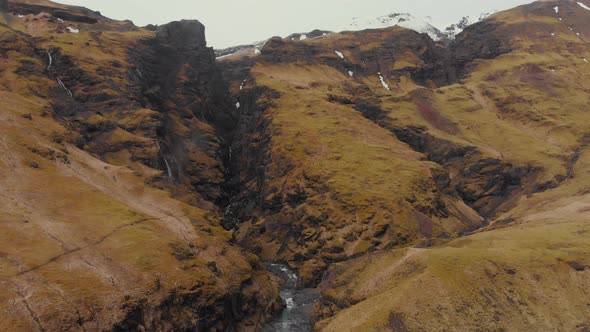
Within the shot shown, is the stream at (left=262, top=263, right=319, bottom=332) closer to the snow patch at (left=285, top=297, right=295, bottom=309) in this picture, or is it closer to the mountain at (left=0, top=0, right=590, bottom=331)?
the snow patch at (left=285, top=297, right=295, bottom=309)

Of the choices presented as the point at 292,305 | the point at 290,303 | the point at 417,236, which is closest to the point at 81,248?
the point at 292,305

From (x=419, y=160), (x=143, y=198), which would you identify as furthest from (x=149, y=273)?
(x=419, y=160)

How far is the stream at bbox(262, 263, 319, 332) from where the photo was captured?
4107 inches

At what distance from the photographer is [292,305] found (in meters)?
119

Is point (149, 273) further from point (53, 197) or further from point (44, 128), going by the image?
point (44, 128)

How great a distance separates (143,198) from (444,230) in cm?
9186

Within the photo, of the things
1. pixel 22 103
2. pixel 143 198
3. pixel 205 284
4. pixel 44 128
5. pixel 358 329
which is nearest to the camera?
pixel 358 329

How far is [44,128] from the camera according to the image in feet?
456

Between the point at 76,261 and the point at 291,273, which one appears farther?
the point at 291,273

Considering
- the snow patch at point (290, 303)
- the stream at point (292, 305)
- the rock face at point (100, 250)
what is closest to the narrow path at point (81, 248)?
the rock face at point (100, 250)

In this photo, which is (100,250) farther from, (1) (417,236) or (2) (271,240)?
(1) (417,236)

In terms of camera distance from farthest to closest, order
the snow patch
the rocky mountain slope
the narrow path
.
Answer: the snow patch → the rocky mountain slope → the narrow path

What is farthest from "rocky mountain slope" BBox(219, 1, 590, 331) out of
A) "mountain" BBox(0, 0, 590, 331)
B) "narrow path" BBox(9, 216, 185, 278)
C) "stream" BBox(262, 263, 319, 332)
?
"narrow path" BBox(9, 216, 185, 278)

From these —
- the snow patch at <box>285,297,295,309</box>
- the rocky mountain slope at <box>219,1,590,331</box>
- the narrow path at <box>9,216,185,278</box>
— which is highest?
the narrow path at <box>9,216,185,278</box>
